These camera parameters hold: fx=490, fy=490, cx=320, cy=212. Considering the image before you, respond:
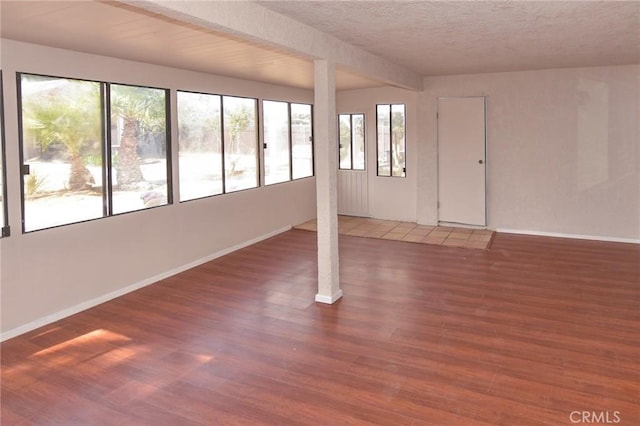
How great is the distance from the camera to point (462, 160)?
7770 mm

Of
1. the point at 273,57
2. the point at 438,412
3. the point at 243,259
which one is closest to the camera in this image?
the point at 438,412

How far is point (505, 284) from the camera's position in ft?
16.7

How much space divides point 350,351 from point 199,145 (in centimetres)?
366

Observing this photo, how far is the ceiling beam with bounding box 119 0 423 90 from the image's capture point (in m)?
2.67

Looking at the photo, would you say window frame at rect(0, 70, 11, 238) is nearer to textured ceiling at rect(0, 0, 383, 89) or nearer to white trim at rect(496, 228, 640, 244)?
textured ceiling at rect(0, 0, 383, 89)

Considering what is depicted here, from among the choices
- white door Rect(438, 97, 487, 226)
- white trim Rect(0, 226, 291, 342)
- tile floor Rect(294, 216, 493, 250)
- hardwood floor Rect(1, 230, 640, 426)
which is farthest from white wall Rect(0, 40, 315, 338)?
white door Rect(438, 97, 487, 226)

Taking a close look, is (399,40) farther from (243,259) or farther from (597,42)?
(243,259)

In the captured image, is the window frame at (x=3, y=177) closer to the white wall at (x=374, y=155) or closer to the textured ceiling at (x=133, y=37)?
the textured ceiling at (x=133, y=37)

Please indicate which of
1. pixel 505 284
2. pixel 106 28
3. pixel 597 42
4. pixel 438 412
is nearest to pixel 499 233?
pixel 505 284

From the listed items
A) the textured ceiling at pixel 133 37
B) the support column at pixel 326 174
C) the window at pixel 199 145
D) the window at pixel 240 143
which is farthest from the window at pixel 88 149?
the support column at pixel 326 174

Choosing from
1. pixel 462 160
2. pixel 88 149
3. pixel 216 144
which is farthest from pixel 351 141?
pixel 88 149

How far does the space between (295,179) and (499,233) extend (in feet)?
11.2

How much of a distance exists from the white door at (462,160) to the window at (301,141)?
7.64 ft

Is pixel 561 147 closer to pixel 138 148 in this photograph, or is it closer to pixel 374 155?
pixel 374 155
